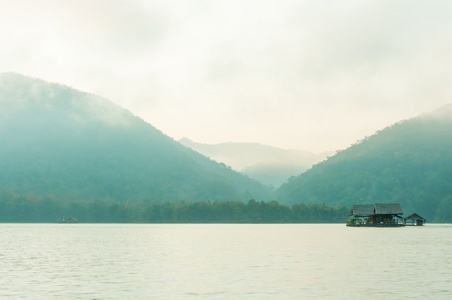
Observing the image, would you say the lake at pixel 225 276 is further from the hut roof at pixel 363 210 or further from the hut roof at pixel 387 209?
the hut roof at pixel 363 210

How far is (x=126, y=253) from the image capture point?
2712 inches

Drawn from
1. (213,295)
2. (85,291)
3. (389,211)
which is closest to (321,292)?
(213,295)

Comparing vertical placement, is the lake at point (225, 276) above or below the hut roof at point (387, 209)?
below

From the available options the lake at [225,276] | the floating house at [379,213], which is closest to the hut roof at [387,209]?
the floating house at [379,213]

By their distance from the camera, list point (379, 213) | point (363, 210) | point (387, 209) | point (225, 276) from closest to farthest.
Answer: point (225, 276) → point (379, 213) → point (387, 209) → point (363, 210)

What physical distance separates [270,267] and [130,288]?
653 inches

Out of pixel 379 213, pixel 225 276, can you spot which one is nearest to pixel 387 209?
pixel 379 213

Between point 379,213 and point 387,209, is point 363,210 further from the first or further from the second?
point 387,209

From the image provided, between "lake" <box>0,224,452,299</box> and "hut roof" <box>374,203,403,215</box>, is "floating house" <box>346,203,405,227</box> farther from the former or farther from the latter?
"lake" <box>0,224,452,299</box>

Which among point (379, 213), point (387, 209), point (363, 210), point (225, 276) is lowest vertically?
point (225, 276)

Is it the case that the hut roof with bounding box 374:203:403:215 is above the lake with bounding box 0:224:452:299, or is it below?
above

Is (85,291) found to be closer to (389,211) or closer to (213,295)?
(213,295)

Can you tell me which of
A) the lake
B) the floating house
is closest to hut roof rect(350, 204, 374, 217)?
the floating house

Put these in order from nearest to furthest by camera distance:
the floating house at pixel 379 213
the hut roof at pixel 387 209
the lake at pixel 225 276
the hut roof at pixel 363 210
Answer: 1. the lake at pixel 225 276
2. the hut roof at pixel 387 209
3. the floating house at pixel 379 213
4. the hut roof at pixel 363 210
